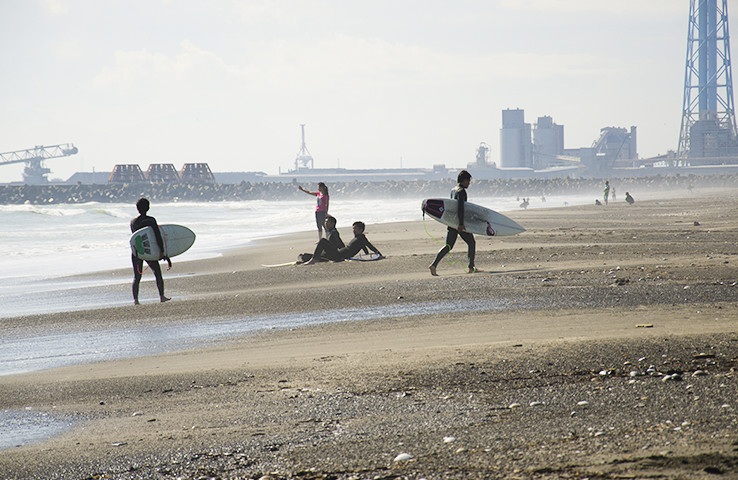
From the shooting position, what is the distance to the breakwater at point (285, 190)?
8888cm

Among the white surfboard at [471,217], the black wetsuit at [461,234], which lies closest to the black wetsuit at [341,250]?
the white surfboard at [471,217]

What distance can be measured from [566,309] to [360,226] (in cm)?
622

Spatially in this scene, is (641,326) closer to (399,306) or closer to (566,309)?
(566,309)

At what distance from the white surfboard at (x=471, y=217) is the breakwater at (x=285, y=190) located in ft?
256

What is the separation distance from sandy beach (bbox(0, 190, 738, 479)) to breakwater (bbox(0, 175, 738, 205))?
272 feet

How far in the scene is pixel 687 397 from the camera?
3816mm

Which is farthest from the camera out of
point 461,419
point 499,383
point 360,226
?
point 360,226

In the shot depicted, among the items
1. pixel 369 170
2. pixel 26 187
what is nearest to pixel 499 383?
pixel 26 187

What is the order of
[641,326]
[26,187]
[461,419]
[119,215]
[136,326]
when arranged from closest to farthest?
[461,419] → [641,326] → [136,326] → [119,215] → [26,187]

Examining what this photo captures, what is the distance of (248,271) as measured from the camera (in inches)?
516

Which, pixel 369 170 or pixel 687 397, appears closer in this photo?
pixel 687 397

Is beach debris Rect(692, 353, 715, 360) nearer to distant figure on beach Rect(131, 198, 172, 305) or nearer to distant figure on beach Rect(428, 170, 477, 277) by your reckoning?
distant figure on beach Rect(428, 170, 477, 277)

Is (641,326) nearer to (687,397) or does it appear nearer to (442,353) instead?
(442,353)

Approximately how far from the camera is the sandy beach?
323 cm
